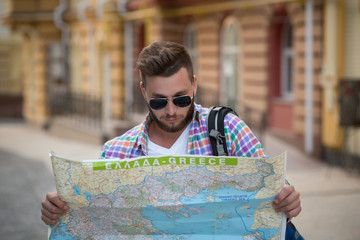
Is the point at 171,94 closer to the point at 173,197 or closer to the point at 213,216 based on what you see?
the point at 173,197

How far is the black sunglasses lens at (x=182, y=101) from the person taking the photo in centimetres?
266

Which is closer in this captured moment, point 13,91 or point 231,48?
point 231,48

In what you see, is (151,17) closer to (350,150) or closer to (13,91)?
(350,150)

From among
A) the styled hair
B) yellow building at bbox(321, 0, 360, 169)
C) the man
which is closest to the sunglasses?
the man

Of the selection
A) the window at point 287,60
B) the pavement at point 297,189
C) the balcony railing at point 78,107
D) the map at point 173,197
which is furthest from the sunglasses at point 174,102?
the balcony railing at point 78,107

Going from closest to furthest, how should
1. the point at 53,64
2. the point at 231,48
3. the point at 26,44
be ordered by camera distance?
1. the point at 231,48
2. the point at 53,64
3. the point at 26,44

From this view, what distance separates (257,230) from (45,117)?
979 inches

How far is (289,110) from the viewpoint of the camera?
45.5 ft

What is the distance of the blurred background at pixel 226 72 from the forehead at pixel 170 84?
453 cm

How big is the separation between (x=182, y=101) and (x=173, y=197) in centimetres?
41

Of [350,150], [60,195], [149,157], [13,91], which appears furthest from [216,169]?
[13,91]

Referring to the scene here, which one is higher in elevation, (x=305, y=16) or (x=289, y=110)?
(x=305, y=16)

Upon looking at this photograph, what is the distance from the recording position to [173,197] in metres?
2.62

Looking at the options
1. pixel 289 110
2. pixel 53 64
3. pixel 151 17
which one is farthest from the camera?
pixel 53 64
